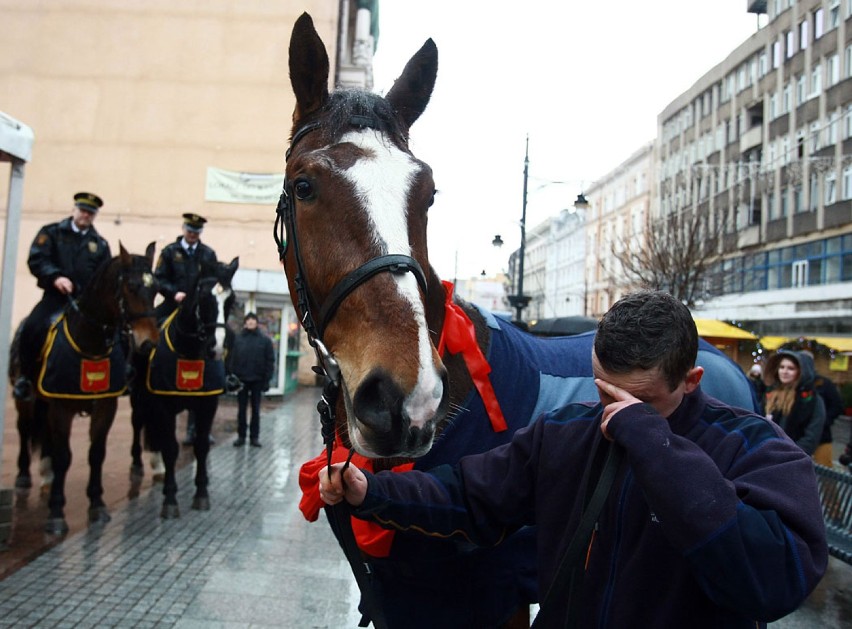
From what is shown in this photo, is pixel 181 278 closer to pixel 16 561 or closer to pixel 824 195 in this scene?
pixel 16 561

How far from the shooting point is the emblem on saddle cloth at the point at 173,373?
745 cm

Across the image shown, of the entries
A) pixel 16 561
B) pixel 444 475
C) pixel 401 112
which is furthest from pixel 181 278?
pixel 444 475

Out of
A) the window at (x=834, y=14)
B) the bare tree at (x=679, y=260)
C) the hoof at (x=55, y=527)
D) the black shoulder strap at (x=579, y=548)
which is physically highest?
the window at (x=834, y=14)

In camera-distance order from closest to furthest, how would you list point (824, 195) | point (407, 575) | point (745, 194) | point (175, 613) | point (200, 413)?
point (407, 575)
point (175, 613)
point (200, 413)
point (824, 195)
point (745, 194)

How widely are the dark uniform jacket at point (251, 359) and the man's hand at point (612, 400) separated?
1053 cm

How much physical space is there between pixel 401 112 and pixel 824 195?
97.4ft

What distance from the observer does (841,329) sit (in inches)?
1015

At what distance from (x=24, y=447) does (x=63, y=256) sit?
2.49 m

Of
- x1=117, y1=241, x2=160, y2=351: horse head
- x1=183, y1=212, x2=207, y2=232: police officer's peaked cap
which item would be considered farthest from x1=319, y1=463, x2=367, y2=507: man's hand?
x1=183, y1=212, x2=207, y2=232: police officer's peaked cap

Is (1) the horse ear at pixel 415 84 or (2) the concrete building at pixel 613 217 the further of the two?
(2) the concrete building at pixel 613 217

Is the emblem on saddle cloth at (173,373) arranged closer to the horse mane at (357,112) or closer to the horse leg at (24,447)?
the horse leg at (24,447)

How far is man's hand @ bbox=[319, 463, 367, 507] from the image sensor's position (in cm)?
Result: 198

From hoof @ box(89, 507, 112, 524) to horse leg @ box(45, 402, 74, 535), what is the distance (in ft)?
0.84

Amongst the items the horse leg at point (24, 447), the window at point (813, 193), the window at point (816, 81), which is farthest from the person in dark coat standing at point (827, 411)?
the window at point (816, 81)
